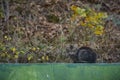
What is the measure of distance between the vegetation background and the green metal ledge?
1.48 meters

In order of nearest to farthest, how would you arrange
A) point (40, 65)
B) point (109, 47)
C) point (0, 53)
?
point (40, 65), point (0, 53), point (109, 47)

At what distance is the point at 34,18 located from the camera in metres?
5.98

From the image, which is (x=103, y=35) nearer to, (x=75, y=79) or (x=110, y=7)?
(x=110, y=7)

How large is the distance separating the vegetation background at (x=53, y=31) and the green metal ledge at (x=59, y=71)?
4.84 ft

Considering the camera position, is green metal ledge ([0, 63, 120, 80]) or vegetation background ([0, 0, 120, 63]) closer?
green metal ledge ([0, 63, 120, 80])

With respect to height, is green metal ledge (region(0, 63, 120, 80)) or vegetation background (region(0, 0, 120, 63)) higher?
vegetation background (region(0, 0, 120, 63))

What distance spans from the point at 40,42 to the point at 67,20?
0.97 m

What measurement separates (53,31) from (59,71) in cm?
243

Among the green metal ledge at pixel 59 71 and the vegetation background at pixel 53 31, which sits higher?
the vegetation background at pixel 53 31

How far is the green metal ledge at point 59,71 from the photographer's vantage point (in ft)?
10.7

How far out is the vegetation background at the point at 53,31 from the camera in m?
4.98

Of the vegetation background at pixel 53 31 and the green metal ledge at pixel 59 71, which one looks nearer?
the green metal ledge at pixel 59 71

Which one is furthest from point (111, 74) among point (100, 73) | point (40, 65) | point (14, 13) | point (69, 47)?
point (14, 13)

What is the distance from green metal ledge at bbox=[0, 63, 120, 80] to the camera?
10.7ft
